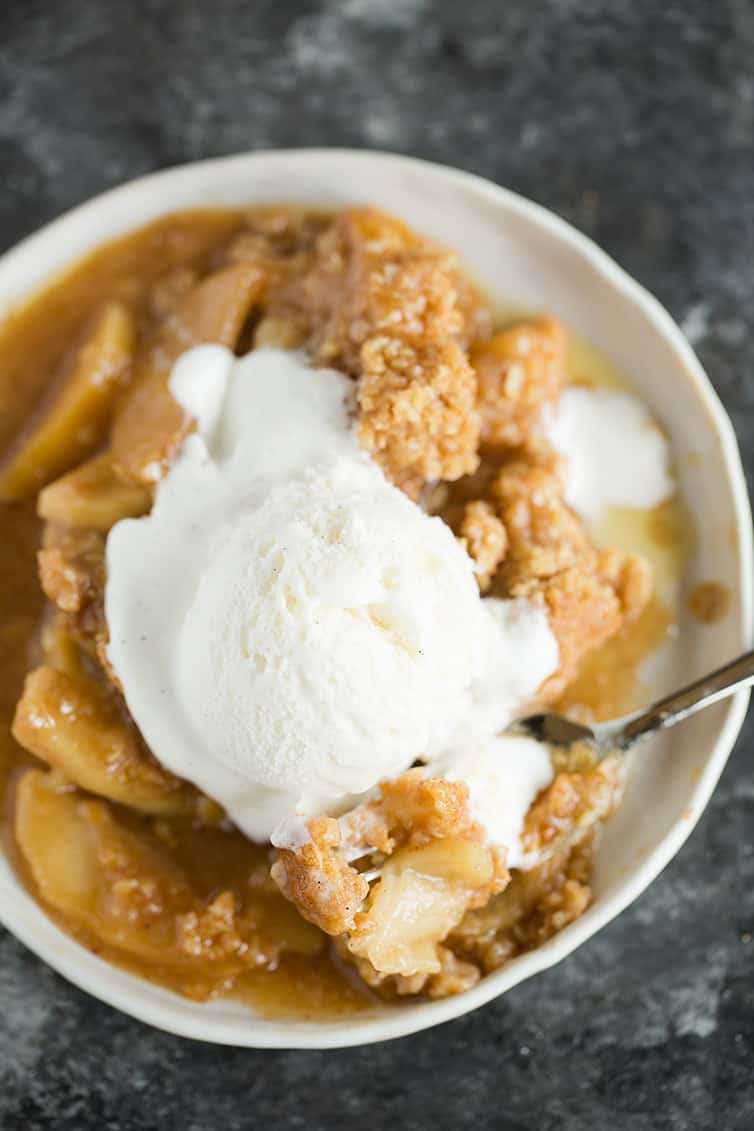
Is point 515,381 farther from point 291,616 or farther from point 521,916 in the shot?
point 521,916

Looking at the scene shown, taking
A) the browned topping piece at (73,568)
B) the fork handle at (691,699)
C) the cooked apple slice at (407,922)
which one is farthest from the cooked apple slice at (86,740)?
the fork handle at (691,699)

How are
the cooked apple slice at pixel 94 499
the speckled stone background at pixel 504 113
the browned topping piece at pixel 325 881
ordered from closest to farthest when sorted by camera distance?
the browned topping piece at pixel 325 881
the cooked apple slice at pixel 94 499
the speckled stone background at pixel 504 113

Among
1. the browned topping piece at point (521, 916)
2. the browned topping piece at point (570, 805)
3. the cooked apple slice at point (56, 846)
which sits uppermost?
the cooked apple slice at point (56, 846)

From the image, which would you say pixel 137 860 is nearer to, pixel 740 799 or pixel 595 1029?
pixel 595 1029

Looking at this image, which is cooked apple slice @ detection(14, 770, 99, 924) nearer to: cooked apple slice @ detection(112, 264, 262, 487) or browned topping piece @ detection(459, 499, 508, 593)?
cooked apple slice @ detection(112, 264, 262, 487)

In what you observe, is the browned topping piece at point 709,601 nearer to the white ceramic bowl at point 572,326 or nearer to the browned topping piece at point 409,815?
the white ceramic bowl at point 572,326

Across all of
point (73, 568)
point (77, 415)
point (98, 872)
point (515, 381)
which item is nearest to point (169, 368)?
point (77, 415)

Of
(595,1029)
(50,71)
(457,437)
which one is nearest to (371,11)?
(50,71)
